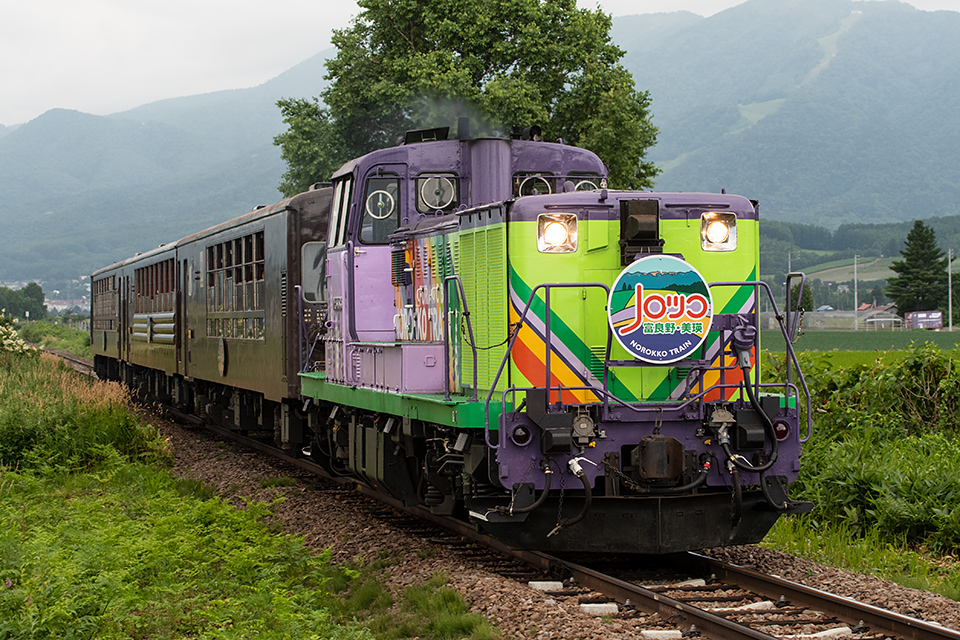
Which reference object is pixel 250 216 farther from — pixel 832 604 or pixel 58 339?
pixel 58 339

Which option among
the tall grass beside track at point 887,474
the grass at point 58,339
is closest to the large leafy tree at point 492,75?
the tall grass beside track at point 887,474

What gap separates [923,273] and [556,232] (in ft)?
293

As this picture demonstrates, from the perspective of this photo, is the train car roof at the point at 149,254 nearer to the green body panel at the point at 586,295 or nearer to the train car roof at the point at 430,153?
the train car roof at the point at 430,153

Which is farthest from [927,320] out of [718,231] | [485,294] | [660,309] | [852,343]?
[660,309]

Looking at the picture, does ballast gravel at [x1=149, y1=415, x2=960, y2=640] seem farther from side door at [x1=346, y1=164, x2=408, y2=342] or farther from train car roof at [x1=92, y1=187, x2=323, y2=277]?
train car roof at [x1=92, y1=187, x2=323, y2=277]

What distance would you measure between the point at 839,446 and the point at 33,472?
9557mm

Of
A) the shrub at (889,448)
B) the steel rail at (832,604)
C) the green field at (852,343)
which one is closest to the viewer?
the steel rail at (832,604)

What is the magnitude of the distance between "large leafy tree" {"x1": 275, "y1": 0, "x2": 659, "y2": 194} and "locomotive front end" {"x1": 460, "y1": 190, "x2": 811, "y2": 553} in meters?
19.5

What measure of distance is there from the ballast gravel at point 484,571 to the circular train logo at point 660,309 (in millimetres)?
1802

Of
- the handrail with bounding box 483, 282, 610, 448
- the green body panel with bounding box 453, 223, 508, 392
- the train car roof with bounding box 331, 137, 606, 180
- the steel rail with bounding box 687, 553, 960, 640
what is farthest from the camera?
the train car roof with bounding box 331, 137, 606, 180

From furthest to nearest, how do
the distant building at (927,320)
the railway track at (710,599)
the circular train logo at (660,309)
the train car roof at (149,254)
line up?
the distant building at (927,320)
the train car roof at (149,254)
the circular train logo at (660,309)
the railway track at (710,599)

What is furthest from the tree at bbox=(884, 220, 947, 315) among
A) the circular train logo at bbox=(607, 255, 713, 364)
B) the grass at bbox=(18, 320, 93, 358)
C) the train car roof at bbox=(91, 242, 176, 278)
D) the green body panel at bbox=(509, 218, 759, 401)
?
the circular train logo at bbox=(607, 255, 713, 364)

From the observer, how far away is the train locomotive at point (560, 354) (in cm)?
663

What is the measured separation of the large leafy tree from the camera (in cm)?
2700
